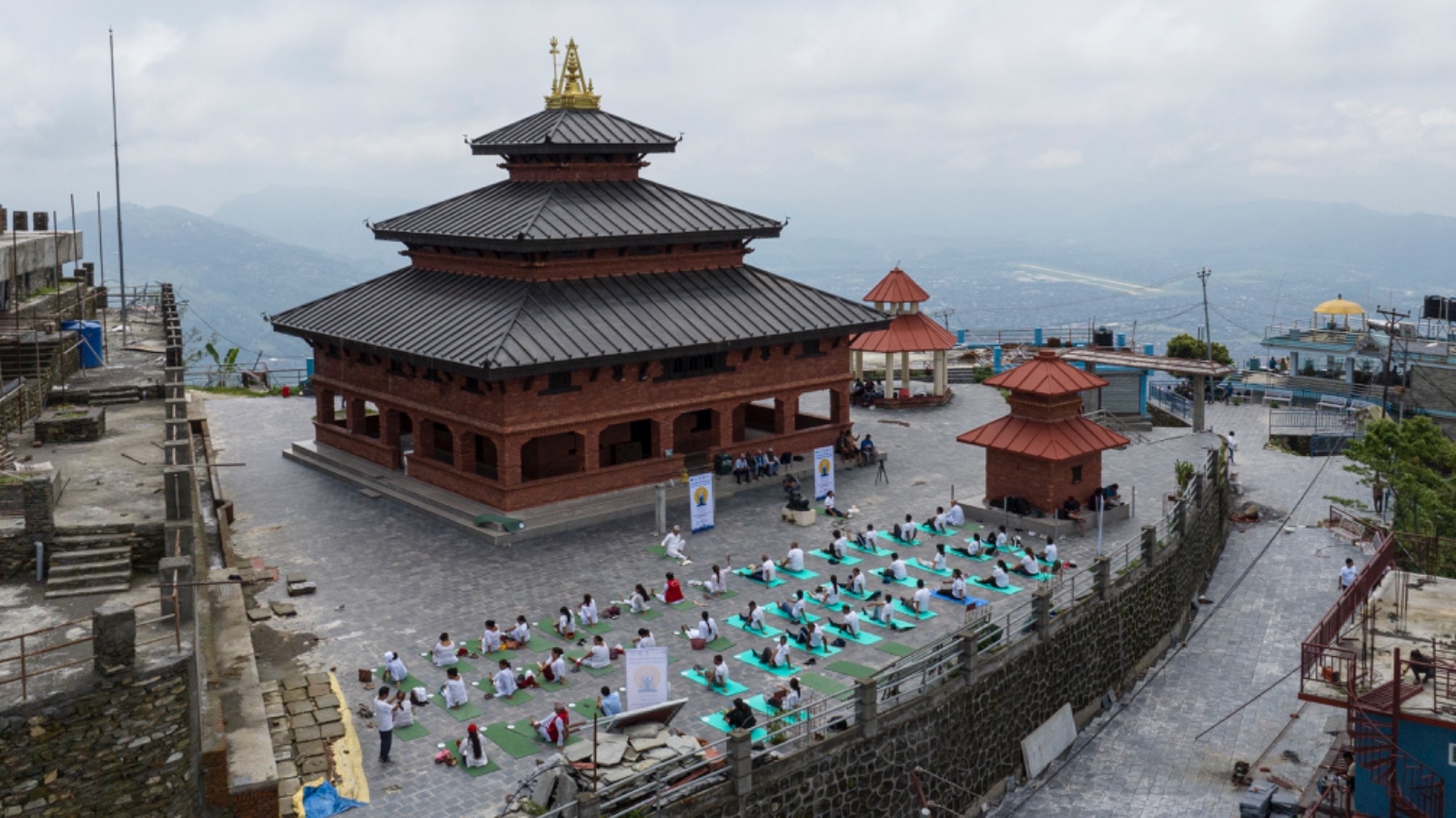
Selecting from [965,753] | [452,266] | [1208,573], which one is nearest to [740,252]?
[452,266]

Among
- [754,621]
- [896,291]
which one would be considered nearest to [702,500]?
[754,621]

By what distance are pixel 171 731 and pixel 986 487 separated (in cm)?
2566

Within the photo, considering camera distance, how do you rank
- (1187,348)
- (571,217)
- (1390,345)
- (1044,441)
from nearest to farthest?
(1044,441) → (571,217) → (1390,345) → (1187,348)

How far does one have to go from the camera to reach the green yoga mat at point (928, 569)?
1278 inches

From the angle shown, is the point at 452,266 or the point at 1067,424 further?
the point at 452,266

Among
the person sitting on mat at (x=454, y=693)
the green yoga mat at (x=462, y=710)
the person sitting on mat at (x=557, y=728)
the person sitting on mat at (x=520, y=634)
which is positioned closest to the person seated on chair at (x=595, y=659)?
the person sitting on mat at (x=520, y=634)

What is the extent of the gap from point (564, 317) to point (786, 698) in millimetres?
18087

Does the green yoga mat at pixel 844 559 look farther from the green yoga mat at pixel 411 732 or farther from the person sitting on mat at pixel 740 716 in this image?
the green yoga mat at pixel 411 732

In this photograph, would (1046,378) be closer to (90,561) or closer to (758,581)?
(758,581)

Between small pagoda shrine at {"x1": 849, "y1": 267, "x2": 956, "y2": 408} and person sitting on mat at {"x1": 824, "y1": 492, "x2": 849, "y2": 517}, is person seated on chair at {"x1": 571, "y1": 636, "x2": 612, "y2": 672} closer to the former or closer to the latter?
person sitting on mat at {"x1": 824, "y1": 492, "x2": 849, "y2": 517}

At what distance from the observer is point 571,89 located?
45969 mm

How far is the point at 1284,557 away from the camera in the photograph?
134 feet

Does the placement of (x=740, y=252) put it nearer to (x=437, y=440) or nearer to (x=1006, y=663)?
(x=437, y=440)

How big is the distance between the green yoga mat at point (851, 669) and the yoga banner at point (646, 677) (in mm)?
4787
